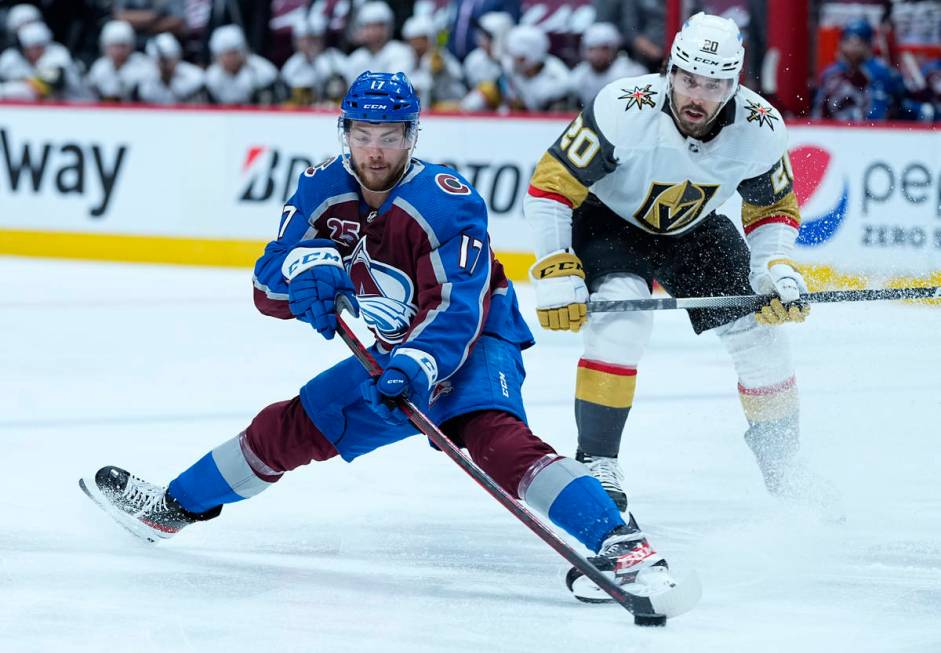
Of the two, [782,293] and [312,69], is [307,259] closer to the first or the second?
[782,293]

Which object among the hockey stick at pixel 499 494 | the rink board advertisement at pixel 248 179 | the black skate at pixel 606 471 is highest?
the hockey stick at pixel 499 494

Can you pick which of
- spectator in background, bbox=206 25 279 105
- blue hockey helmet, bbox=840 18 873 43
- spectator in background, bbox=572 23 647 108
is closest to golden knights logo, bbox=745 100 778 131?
blue hockey helmet, bbox=840 18 873 43

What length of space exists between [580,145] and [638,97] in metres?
0.16

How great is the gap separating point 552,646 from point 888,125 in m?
4.43

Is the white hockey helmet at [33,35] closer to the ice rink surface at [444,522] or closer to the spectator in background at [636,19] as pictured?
the spectator in background at [636,19]

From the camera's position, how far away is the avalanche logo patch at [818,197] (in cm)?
651

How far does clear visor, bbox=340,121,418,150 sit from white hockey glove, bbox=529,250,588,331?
21.3 inches

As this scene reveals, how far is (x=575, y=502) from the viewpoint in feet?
8.59

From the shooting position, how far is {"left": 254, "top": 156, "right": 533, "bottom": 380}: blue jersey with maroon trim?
2715 mm

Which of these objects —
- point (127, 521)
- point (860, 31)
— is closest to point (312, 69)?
point (860, 31)

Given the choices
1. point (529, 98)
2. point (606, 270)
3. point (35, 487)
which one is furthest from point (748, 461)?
point (529, 98)

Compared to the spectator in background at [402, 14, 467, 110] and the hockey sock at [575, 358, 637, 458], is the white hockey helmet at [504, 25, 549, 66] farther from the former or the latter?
the hockey sock at [575, 358, 637, 458]

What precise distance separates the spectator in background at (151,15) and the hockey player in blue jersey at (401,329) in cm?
706

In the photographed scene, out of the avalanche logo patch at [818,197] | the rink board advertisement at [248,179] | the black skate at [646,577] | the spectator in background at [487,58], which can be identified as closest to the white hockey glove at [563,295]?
the black skate at [646,577]
